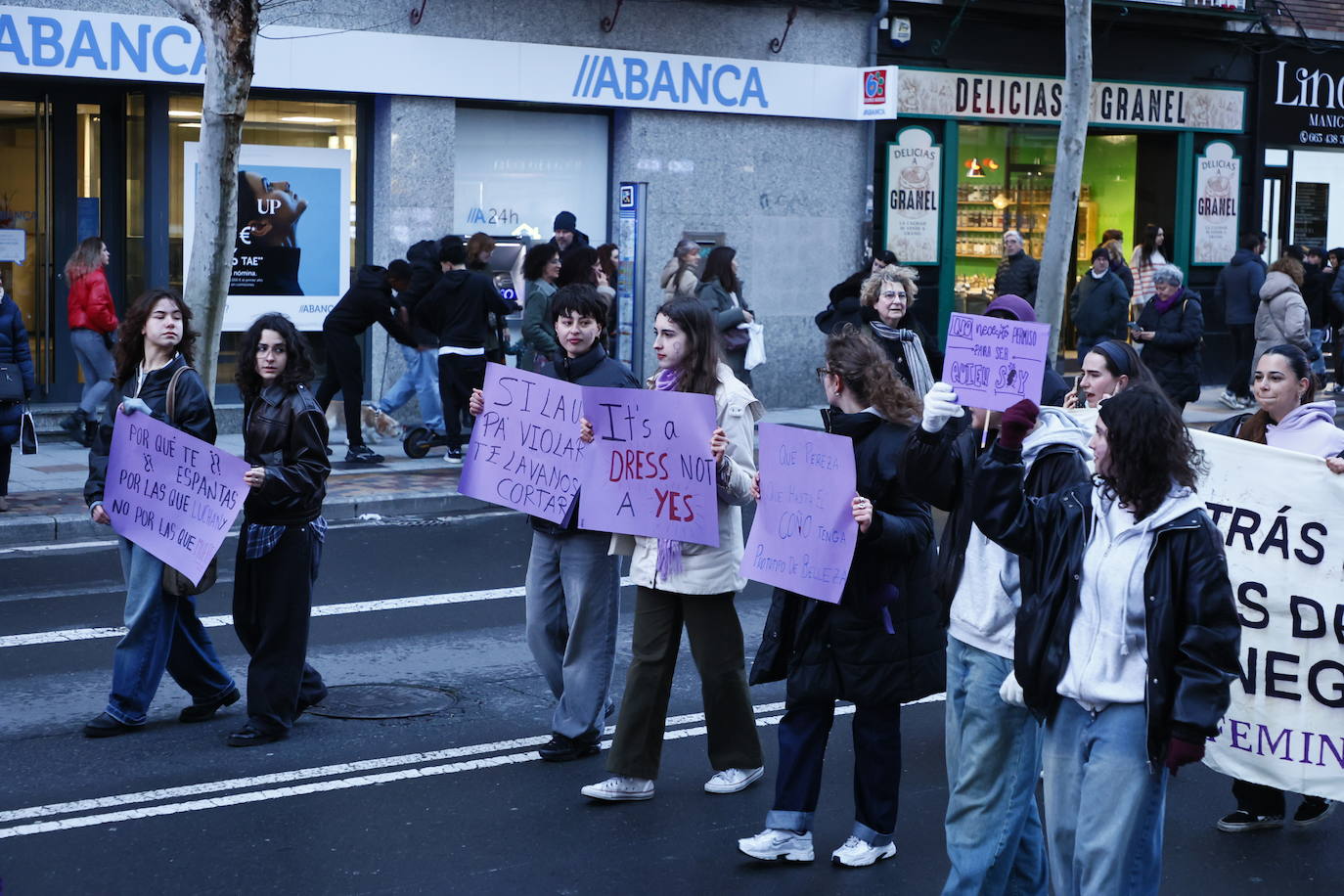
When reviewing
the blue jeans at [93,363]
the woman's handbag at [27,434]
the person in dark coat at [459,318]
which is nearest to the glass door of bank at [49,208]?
the blue jeans at [93,363]

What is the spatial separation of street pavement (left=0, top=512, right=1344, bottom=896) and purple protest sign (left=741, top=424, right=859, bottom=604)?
949mm

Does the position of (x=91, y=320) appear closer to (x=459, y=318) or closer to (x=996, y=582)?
(x=459, y=318)

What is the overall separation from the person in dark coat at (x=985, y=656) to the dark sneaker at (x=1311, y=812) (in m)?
1.67

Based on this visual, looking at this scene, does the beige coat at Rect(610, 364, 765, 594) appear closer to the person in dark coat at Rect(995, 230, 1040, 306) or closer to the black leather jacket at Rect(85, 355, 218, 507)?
the black leather jacket at Rect(85, 355, 218, 507)

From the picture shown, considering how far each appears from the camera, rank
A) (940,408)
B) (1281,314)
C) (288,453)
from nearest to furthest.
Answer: (940,408), (288,453), (1281,314)

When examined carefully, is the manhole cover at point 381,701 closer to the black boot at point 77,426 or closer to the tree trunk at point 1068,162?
the black boot at point 77,426

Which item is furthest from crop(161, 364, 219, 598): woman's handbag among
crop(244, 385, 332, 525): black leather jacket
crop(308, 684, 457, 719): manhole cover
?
crop(308, 684, 457, 719): manhole cover

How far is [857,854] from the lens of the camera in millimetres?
5699

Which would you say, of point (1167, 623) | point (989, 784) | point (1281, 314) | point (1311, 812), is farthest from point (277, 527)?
point (1281, 314)

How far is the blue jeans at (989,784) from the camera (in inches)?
194

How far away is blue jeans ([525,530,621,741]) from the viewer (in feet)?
22.0

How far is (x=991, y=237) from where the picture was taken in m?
21.9

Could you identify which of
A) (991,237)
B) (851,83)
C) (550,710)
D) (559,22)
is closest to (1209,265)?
(991,237)

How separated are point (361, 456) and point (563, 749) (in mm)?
8294
